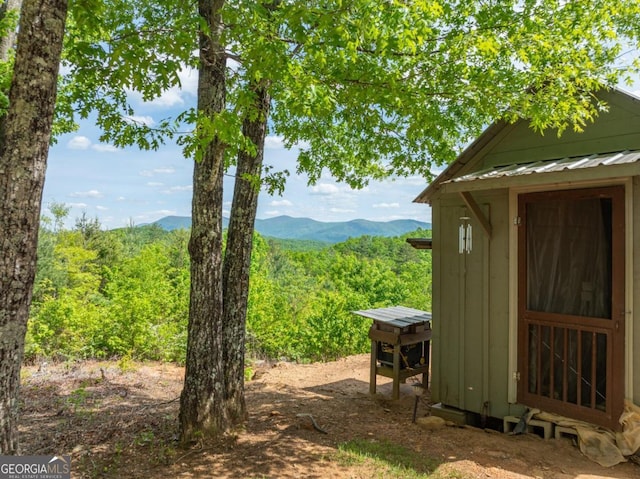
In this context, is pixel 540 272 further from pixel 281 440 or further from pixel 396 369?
pixel 281 440

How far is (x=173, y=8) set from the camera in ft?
13.4

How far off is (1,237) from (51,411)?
3.82 metres

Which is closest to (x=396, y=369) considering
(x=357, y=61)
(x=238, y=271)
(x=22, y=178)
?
(x=238, y=271)

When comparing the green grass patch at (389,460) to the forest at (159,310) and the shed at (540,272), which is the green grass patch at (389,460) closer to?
the shed at (540,272)

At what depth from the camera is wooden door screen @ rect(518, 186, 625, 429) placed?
3844 millimetres

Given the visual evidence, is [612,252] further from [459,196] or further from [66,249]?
[66,249]

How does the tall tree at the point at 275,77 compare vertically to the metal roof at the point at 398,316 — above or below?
above

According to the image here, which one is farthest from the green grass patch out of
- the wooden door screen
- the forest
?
the forest

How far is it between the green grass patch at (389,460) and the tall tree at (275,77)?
117 cm

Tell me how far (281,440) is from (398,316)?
2.34 meters

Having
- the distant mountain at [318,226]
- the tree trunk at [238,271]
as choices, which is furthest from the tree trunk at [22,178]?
the distant mountain at [318,226]

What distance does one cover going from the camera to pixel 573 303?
414 centimetres

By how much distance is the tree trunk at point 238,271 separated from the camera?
14.5 feet

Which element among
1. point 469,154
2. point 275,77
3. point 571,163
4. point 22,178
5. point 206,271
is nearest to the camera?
point 22,178
